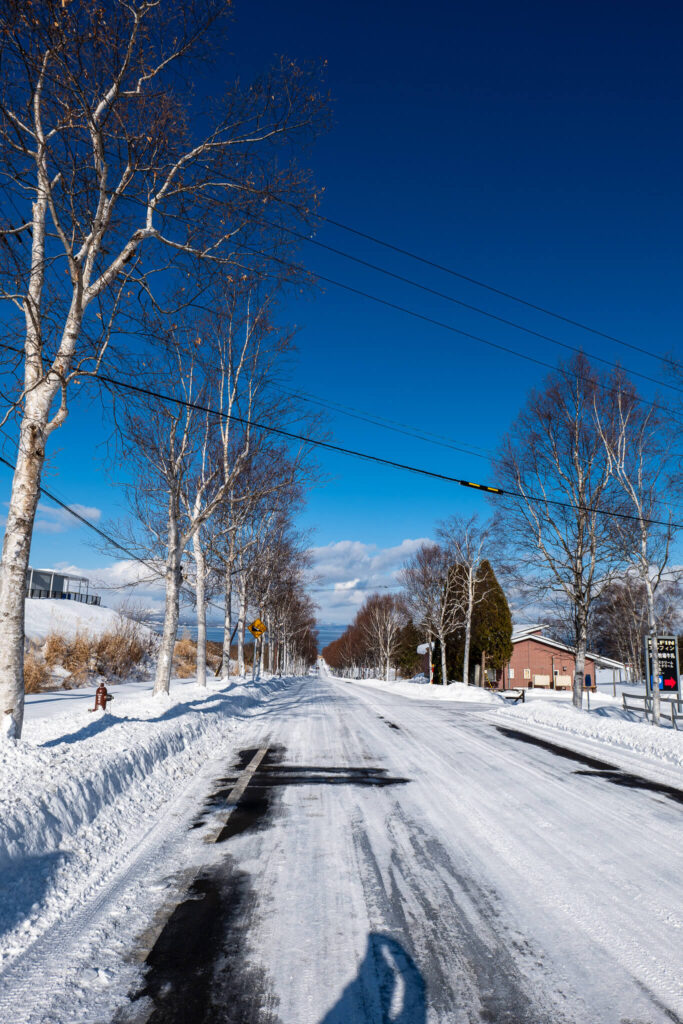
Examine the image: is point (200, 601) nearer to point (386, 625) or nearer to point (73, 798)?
point (73, 798)

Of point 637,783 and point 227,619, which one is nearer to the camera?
point 637,783

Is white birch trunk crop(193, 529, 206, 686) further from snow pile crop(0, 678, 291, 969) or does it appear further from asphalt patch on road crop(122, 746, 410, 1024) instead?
asphalt patch on road crop(122, 746, 410, 1024)

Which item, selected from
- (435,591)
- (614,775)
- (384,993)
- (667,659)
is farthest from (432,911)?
(435,591)

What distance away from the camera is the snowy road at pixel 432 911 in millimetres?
2957

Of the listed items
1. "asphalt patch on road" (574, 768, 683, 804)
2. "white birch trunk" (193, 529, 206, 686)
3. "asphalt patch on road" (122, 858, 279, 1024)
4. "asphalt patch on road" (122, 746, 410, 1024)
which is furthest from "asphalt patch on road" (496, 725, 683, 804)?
"white birch trunk" (193, 529, 206, 686)

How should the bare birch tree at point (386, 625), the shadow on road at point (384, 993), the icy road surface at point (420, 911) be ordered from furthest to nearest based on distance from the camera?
1. the bare birch tree at point (386, 625)
2. the icy road surface at point (420, 911)
3. the shadow on road at point (384, 993)

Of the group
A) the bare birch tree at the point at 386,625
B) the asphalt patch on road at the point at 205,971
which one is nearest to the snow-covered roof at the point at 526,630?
the bare birch tree at the point at 386,625

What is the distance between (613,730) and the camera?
516 inches

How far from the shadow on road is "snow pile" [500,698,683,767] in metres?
8.13

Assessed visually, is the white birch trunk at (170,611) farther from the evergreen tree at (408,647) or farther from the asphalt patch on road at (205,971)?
the evergreen tree at (408,647)

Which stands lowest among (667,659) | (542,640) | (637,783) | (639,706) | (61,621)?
(639,706)

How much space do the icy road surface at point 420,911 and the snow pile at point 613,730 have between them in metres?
3.31

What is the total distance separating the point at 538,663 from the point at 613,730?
45.7 metres

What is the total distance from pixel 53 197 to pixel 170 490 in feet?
33.8
